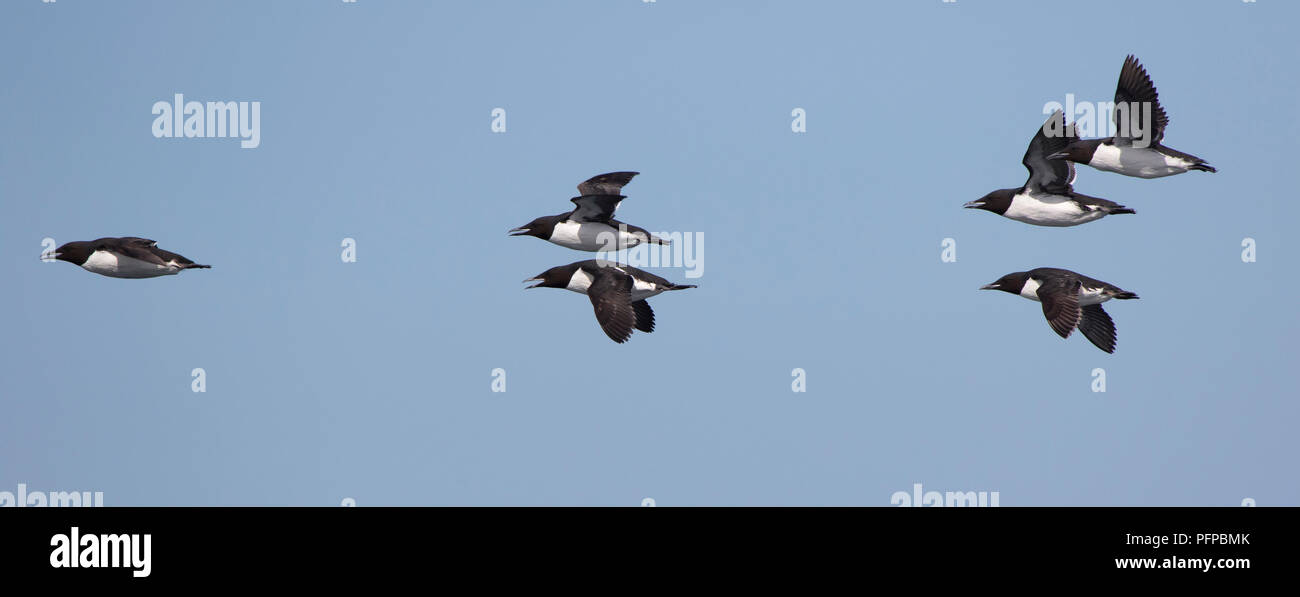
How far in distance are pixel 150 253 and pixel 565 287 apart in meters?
8.59

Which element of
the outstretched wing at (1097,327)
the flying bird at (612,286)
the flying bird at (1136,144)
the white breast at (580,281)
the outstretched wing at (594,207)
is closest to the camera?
the flying bird at (612,286)

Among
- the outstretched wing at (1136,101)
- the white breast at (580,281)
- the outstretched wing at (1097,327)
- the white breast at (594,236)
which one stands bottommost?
the outstretched wing at (1097,327)

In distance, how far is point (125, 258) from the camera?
104 feet

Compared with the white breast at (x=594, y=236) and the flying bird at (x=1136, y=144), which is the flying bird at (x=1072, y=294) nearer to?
the flying bird at (x=1136, y=144)

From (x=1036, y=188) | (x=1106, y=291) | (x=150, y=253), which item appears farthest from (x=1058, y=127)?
(x=150, y=253)

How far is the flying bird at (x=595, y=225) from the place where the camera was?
32.5 m

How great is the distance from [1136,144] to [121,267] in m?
21.1

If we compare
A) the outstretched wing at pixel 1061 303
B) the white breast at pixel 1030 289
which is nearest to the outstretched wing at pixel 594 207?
the white breast at pixel 1030 289

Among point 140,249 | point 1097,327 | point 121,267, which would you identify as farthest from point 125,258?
point 1097,327

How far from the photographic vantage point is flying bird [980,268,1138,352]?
99.9 ft

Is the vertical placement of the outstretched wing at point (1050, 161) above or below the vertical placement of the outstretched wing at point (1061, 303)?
above

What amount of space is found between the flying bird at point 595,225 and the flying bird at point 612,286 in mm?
546

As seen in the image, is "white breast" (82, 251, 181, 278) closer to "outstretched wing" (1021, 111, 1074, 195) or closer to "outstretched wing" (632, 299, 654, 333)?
"outstretched wing" (632, 299, 654, 333)

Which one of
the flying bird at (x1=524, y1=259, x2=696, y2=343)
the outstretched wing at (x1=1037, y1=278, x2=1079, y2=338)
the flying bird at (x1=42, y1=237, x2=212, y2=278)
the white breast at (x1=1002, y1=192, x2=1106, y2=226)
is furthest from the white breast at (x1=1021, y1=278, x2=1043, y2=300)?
the flying bird at (x1=42, y1=237, x2=212, y2=278)
